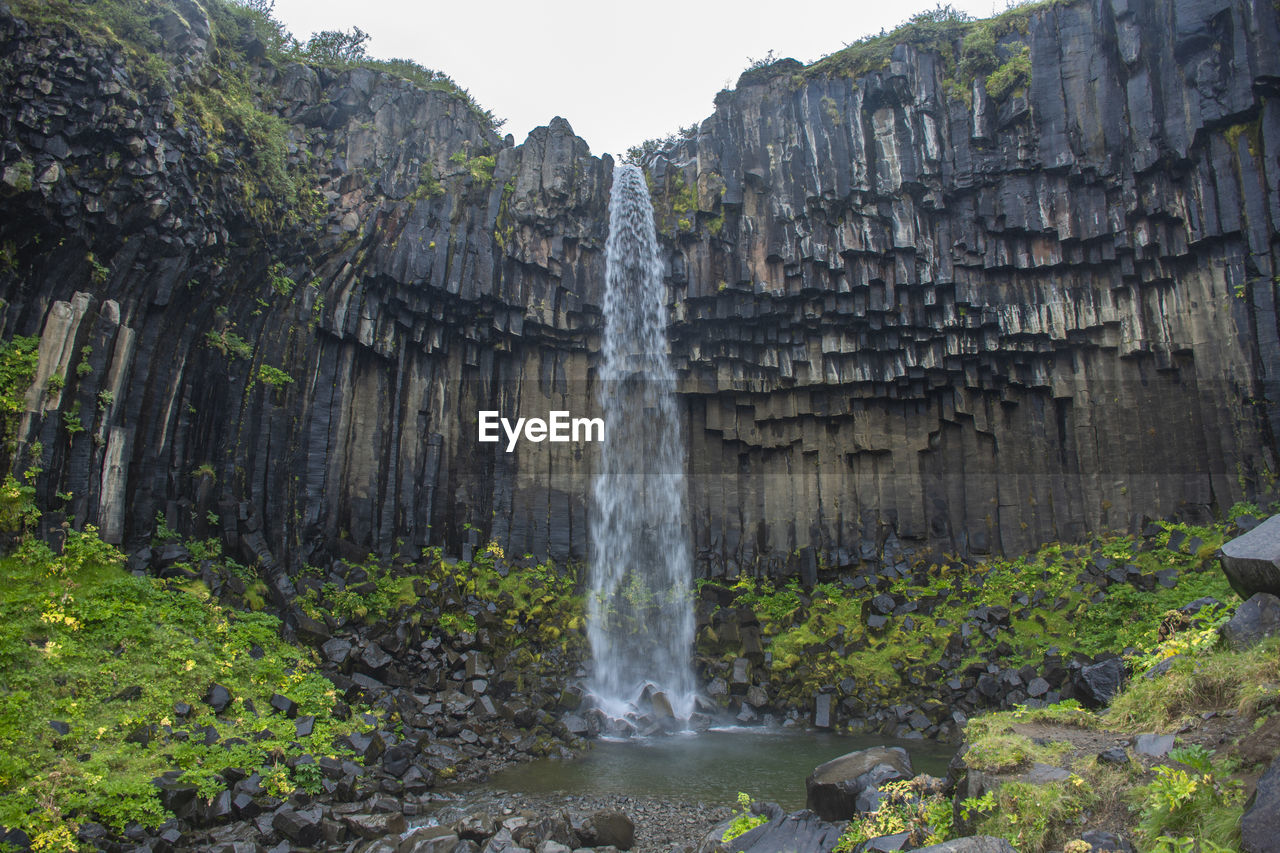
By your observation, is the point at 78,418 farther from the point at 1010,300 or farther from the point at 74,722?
the point at 1010,300

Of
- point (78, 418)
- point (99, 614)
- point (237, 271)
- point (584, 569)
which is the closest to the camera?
point (99, 614)

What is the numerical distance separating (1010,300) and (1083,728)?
13955 millimetres

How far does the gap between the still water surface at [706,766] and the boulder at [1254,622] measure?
5.30 metres

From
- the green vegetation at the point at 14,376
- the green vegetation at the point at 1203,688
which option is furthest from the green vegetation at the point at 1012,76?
the green vegetation at the point at 14,376

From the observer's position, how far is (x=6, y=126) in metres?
11.2

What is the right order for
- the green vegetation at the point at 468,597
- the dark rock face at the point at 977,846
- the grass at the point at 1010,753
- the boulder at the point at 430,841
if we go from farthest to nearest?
the green vegetation at the point at 468,597 < the boulder at the point at 430,841 < the grass at the point at 1010,753 < the dark rock face at the point at 977,846

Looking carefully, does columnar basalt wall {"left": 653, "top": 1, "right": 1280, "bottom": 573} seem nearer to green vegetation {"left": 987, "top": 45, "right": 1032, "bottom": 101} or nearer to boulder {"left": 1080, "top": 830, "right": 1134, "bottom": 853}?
green vegetation {"left": 987, "top": 45, "right": 1032, "bottom": 101}

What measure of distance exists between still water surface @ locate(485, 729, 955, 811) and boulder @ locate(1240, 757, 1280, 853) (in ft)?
20.4

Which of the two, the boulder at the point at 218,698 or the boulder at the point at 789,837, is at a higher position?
the boulder at the point at 218,698

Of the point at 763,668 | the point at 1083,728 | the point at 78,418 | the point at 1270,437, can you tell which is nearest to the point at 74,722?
the point at 78,418

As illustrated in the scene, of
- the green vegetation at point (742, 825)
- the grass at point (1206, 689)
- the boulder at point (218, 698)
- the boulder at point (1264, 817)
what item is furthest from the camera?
the boulder at point (218, 698)

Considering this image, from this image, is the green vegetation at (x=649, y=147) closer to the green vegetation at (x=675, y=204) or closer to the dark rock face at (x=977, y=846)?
the green vegetation at (x=675, y=204)

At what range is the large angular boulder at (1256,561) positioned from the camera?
6957 mm

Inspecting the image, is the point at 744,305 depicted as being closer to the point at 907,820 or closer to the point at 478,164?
the point at 478,164
